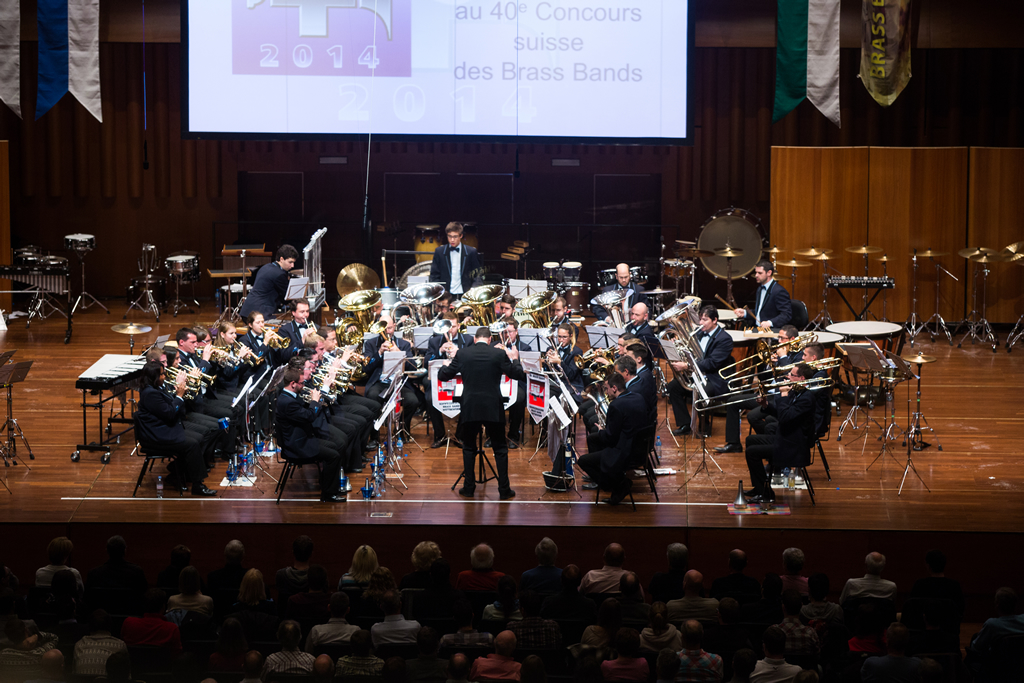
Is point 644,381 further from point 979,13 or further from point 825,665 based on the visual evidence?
point 979,13

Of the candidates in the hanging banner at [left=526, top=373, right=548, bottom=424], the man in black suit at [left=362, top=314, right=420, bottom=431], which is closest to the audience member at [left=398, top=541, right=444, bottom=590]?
the hanging banner at [left=526, top=373, right=548, bottom=424]

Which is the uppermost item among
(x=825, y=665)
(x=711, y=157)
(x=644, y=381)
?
(x=711, y=157)

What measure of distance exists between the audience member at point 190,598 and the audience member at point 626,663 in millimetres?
2423

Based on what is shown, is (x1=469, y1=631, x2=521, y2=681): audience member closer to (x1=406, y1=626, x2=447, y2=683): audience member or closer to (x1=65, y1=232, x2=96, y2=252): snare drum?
(x1=406, y1=626, x2=447, y2=683): audience member

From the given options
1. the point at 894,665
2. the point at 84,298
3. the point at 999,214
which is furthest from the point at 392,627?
the point at 84,298

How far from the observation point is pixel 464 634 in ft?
19.5

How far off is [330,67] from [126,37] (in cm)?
440

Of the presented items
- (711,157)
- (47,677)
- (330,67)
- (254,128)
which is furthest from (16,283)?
(47,677)

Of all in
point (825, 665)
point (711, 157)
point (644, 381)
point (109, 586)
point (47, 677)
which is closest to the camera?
point (47, 677)

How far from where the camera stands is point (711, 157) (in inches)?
674

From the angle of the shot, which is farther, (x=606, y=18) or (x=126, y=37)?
(x=126, y=37)

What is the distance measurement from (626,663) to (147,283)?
12.0m

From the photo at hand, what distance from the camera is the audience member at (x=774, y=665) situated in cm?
547

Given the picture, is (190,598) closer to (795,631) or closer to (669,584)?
(669,584)
